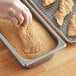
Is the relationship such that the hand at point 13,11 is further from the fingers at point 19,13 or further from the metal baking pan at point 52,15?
the metal baking pan at point 52,15

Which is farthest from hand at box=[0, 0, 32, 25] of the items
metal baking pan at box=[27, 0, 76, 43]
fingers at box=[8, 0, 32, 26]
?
metal baking pan at box=[27, 0, 76, 43]

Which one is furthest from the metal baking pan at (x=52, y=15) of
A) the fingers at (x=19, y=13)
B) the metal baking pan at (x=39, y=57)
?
the fingers at (x=19, y=13)

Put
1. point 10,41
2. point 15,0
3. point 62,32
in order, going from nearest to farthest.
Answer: point 15,0 → point 10,41 → point 62,32

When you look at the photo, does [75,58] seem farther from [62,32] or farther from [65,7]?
[65,7]

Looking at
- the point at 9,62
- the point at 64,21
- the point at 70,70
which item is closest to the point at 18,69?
the point at 9,62

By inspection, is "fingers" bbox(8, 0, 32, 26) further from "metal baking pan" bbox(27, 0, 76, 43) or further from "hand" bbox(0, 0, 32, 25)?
"metal baking pan" bbox(27, 0, 76, 43)

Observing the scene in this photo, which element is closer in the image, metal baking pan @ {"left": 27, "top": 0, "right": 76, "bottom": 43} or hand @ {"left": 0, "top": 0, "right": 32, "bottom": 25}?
hand @ {"left": 0, "top": 0, "right": 32, "bottom": 25}

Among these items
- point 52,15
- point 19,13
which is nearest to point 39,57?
point 19,13

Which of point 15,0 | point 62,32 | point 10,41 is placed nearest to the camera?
point 15,0
